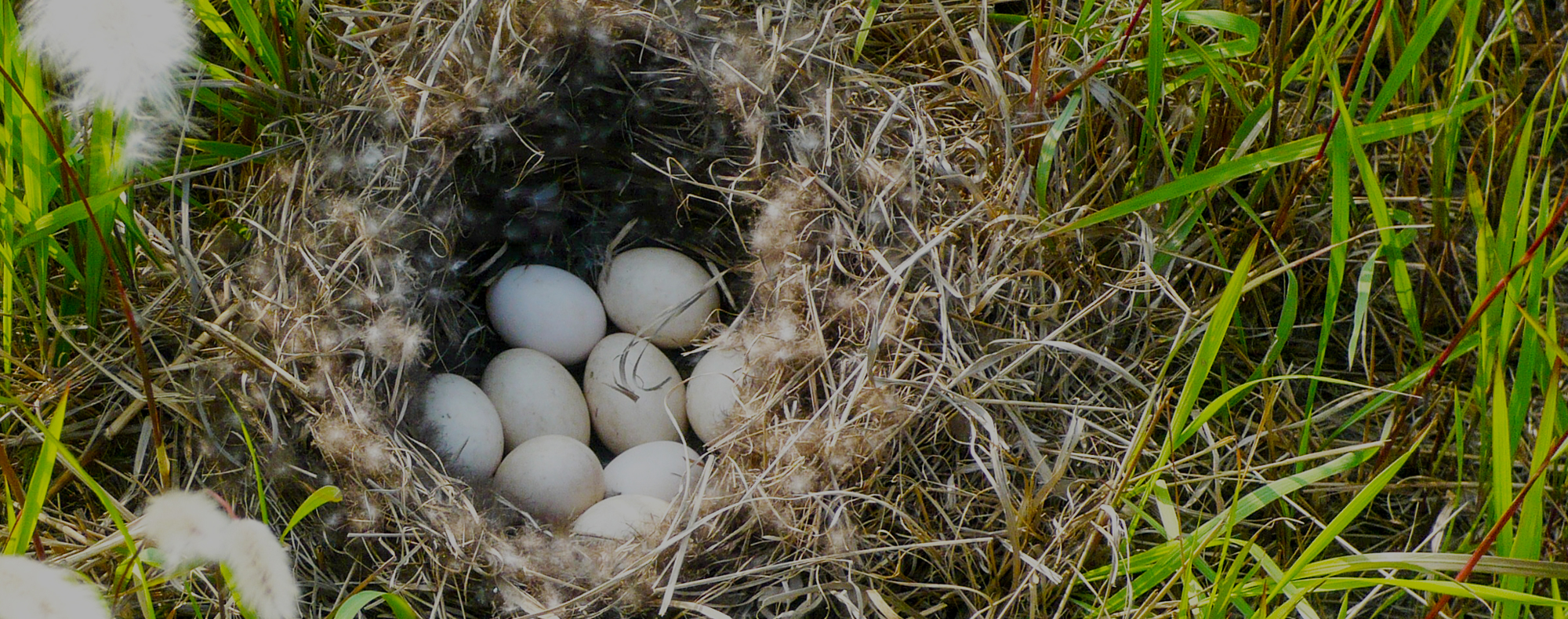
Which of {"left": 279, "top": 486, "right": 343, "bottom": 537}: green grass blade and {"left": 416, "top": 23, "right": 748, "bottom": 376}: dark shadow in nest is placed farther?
{"left": 416, "top": 23, "right": 748, "bottom": 376}: dark shadow in nest

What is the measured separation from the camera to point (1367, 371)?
4.16 feet

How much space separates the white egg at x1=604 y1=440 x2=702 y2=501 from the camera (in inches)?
52.9

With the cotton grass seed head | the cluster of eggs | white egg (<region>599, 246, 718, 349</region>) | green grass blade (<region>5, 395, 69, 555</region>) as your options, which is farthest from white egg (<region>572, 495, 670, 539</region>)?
the cotton grass seed head

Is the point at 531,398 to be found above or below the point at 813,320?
below

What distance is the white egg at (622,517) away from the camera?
1.25 meters

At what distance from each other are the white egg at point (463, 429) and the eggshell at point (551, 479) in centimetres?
3

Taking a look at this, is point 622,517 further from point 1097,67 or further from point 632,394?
point 1097,67

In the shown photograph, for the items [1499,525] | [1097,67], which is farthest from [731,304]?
[1499,525]

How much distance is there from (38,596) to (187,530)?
0.09 metres

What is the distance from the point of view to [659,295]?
1506 mm

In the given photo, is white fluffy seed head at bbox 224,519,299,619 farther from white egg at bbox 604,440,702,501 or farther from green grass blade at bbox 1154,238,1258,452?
green grass blade at bbox 1154,238,1258,452

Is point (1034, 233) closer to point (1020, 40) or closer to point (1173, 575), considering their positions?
point (1020, 40)

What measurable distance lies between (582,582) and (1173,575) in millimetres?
605

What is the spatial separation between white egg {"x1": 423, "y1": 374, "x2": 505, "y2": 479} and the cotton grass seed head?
52cm
